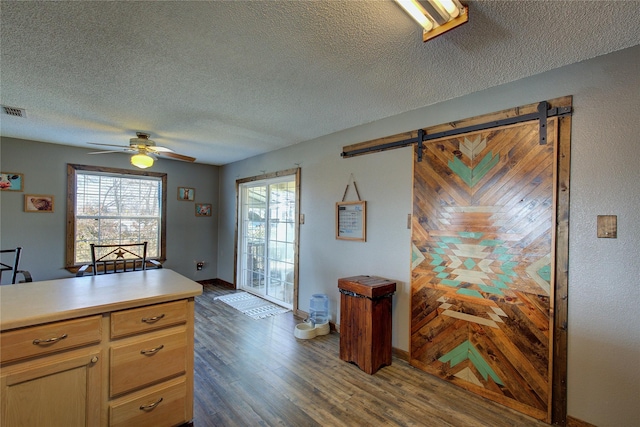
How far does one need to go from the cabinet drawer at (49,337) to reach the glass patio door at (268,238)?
116 inches

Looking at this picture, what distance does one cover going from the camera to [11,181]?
13.8 feet

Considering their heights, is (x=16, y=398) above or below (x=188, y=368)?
above

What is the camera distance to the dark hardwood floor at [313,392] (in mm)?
2080

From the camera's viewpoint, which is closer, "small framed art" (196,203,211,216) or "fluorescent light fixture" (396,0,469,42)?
"fluorescent light fixture" (396,0,469,42)

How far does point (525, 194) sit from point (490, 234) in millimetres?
407

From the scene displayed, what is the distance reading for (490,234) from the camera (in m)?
2.42

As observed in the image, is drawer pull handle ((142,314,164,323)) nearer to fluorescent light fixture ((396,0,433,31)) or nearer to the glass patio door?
fluorescent light fixture ((396,0,433,31))

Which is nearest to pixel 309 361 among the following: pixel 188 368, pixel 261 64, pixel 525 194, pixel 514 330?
pixel 188 368

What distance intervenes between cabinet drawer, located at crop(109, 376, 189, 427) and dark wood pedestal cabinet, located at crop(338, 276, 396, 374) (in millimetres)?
1551

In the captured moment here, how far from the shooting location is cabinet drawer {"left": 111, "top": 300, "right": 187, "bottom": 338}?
5.41 ft

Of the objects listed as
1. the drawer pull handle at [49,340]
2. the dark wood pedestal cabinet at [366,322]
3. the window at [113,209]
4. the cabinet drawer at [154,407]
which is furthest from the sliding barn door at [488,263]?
the window at [113,209]

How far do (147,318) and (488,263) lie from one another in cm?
257

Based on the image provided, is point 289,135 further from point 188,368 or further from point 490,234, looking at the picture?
point 188,368

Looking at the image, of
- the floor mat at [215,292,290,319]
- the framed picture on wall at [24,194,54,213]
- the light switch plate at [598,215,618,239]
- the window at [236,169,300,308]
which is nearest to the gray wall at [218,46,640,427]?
the light switch plate at [598,215,618,239]
